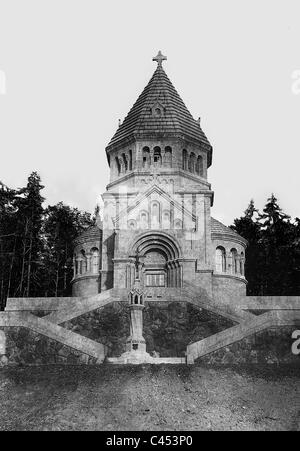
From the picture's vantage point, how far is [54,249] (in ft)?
176

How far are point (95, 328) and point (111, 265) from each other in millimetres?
9004

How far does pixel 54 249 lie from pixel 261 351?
3374 cm

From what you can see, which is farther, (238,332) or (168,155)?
(168,155)

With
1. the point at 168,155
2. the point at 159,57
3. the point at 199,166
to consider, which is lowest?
the point at 199,166

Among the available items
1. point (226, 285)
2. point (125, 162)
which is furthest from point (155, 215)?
point (226, 285)

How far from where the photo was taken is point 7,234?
4550 cm

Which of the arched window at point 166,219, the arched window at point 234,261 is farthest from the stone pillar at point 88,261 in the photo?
the arched window at point 234,261

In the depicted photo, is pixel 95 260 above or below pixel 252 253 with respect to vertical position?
below

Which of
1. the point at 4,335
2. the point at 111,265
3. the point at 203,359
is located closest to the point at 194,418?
the point at 203,359

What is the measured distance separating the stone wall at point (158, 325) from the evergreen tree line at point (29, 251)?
16.8 metres

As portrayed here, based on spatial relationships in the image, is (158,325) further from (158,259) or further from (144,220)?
(144,220)

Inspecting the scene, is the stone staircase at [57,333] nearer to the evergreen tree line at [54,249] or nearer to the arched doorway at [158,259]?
the arched doorway at [158,259]
